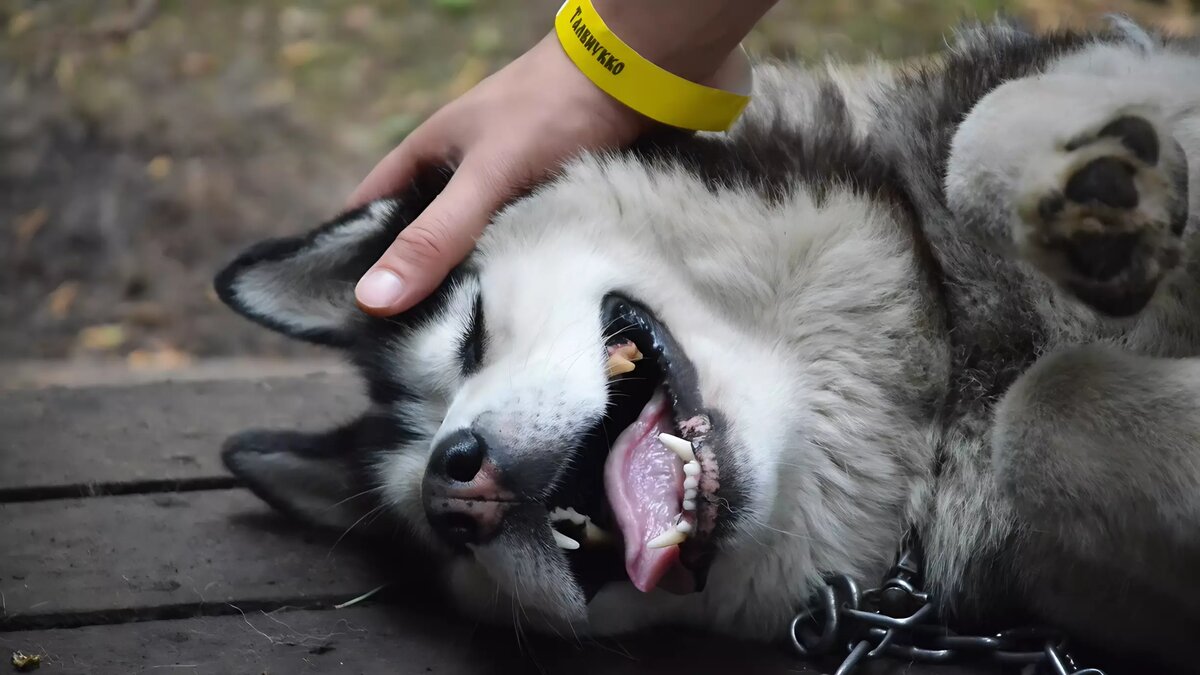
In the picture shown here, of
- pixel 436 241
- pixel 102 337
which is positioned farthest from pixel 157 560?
pixel 102 337

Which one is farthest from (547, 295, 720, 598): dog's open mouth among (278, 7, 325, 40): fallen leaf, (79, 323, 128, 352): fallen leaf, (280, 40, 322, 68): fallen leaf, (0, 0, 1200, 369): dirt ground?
(278, 7, 325, 40): fallen leaf

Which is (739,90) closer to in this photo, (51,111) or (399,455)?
(399,455)

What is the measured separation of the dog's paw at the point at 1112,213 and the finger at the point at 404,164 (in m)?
1.32

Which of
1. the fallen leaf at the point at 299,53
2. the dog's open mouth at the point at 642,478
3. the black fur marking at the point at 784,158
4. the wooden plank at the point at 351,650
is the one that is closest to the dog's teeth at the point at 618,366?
the dog's open mouth at the point at 642,478

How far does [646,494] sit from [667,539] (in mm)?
106

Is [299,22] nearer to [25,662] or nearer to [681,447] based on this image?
[25,662]

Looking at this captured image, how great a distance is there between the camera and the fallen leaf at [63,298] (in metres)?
4.88

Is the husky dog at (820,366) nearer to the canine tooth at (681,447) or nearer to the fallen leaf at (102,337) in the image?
the canine tooth at (681,447)

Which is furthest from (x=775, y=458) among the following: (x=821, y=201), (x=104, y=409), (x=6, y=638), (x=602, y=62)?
(x=104, y=409)

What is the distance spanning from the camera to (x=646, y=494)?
178cm

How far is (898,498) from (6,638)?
1.71 m

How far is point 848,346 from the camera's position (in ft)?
6.51

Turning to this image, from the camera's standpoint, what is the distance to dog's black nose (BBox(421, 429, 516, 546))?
5.96 ft

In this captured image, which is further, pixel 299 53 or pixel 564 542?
pixel 299 53
